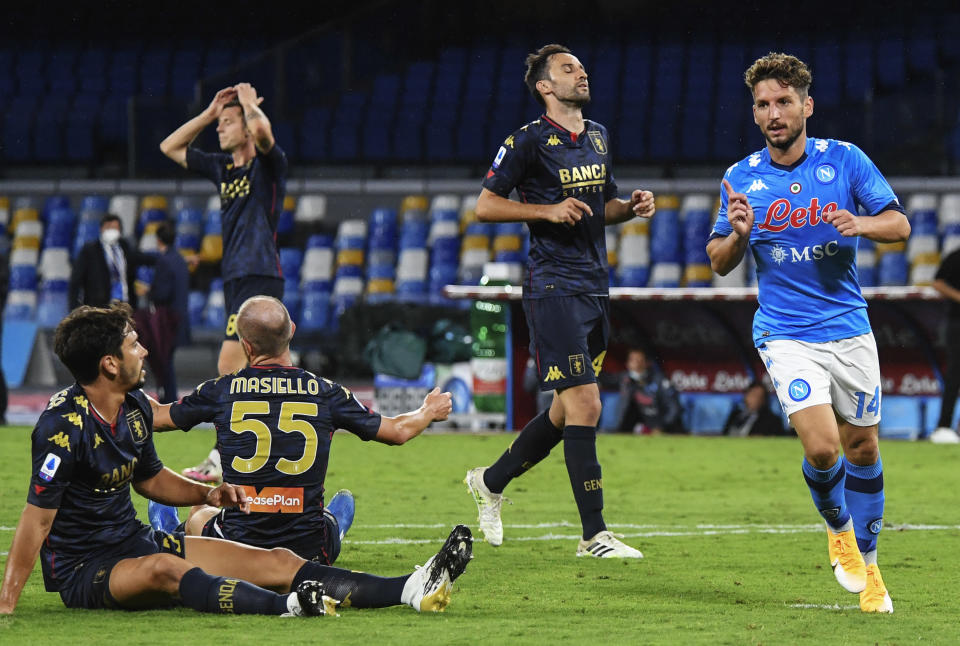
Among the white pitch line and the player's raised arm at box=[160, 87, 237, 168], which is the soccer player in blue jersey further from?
the player's raised arm at box=[160, 87, 237, 168]

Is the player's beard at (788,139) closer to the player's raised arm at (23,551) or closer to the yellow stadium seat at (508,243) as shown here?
the player's raised arm at (23,551)

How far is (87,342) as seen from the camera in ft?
15.5

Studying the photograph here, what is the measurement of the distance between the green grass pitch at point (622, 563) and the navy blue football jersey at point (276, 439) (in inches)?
16.9

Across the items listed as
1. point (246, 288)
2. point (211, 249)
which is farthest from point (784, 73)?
point (211, 249)

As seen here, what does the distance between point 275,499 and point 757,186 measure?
2.12 metres

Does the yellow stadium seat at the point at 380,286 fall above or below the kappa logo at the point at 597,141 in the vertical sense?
below

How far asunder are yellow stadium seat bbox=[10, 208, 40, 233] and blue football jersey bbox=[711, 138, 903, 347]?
61.5 ft

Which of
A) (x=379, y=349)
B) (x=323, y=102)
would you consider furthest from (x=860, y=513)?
(x=323, y=102)

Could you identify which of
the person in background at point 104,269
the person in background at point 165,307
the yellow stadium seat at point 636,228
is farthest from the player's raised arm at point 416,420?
the yellow stadium seat at point 636,228

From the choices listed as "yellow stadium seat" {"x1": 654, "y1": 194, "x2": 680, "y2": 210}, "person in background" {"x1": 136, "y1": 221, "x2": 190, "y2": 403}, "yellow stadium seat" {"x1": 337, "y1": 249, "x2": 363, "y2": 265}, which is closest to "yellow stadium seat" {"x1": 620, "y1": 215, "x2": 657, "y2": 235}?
"yellow stadium seat" {"x1": 654, "y1": 194, "x2": 680, "y2": 210}

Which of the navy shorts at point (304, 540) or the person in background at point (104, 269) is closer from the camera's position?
the navy shorts at point (304, 540)

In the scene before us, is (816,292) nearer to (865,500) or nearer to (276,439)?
(865,500)

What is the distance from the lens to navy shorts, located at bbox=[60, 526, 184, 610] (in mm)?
4762

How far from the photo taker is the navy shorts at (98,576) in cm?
476
